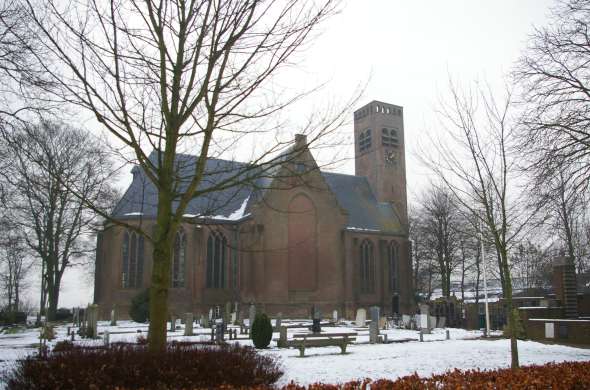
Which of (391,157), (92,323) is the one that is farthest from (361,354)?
(391,157)

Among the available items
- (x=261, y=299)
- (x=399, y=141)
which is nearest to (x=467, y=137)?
(x=261, y=299)

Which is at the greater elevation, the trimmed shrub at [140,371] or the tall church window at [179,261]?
the tall church window at [179,261]

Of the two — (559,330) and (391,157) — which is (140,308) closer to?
(559,330)

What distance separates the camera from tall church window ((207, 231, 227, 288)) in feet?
132

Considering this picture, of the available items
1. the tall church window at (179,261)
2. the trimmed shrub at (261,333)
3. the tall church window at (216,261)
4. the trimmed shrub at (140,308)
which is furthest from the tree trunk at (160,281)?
the tall church window at (216,261)

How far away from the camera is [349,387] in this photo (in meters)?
5.77

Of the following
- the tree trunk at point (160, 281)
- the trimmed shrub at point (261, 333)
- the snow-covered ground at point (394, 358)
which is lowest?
the snow-covered ground at point (394, 358)

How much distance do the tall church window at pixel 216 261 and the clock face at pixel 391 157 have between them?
21.0 metres

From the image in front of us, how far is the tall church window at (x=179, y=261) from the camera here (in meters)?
38.9

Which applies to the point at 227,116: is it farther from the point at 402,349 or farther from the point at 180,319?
the point at 180,319

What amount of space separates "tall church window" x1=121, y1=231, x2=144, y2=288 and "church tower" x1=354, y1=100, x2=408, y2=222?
24.1 meters

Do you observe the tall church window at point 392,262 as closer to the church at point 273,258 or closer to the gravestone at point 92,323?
the church at point 273,258

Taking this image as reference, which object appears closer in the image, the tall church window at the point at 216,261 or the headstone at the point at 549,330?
the headstone at the point at 549,330

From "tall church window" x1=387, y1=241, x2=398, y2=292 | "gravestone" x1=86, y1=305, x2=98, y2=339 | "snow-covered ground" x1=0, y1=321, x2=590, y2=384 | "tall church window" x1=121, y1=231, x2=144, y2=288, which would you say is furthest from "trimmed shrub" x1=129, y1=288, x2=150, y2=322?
"tall church window" x1=387, y1=241, x2=398, y2=292
